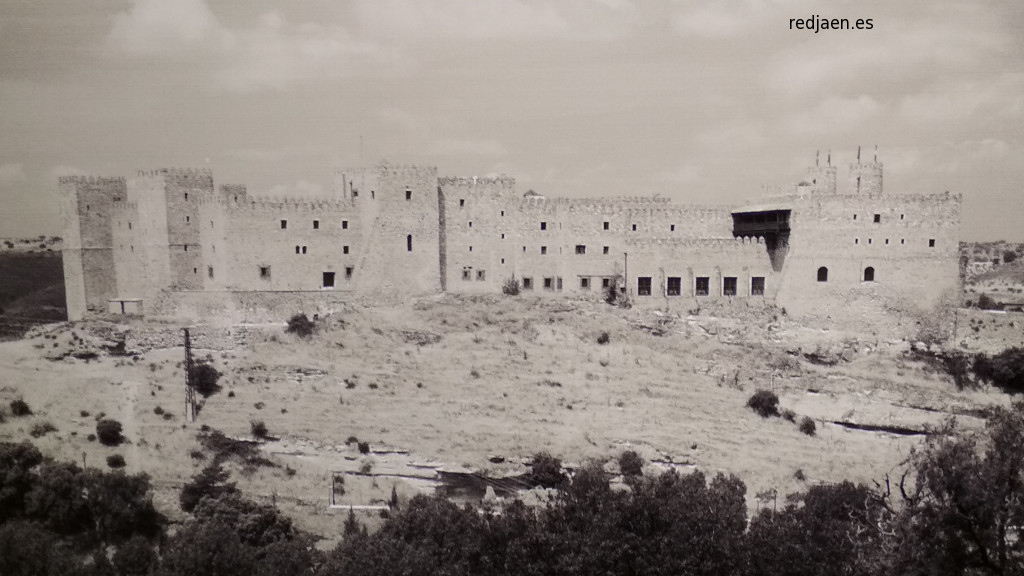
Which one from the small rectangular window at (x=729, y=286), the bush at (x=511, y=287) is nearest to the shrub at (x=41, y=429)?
the bush at (x=511, y=287)

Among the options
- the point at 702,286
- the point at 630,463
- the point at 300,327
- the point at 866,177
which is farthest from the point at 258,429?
the point at 866,177

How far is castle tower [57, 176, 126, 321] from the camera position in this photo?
32844mm

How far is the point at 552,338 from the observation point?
31406 millimetres

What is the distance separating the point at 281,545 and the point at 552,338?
15.5 m

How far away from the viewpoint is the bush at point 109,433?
81.8 ft

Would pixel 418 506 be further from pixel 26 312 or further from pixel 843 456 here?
pixel 26 312

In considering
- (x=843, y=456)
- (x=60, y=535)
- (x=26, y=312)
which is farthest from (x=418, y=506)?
(x=26, y=312)

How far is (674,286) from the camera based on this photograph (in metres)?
34.6

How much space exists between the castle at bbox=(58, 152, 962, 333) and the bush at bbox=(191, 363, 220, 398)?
4.04 meters

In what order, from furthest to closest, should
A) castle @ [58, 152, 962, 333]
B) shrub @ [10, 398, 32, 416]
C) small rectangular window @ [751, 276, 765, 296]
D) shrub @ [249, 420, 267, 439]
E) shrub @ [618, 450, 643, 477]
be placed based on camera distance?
small rectangular window @ [751, 276, 765, 296], castle @ [58, 152, 962, 333], shrub @ [249, 420, 267, 439], shrub @ [10, 398, 32, 416], shrub @ [618, 450, 643, 477]

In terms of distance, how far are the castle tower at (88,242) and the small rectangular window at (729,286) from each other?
27.2 m

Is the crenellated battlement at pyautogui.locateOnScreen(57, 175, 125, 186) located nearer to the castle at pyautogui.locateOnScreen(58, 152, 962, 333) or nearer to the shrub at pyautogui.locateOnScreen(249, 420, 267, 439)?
the castle at pyautogui.locateOnScreen(58, 152, 962, 333)

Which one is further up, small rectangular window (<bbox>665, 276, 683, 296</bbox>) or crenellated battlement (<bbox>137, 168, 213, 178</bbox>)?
crenellated battlement (<bbox>137, 168, 213, 178</bbox>)

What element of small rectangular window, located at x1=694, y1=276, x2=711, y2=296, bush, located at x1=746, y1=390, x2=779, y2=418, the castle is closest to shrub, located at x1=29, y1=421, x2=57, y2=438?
the castle
